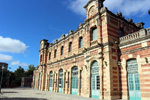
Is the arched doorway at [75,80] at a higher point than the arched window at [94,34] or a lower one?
lower

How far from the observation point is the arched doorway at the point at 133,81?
10983 mm

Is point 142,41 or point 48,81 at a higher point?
point 142,41

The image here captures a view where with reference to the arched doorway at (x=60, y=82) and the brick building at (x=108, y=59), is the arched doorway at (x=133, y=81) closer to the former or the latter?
the brick building at (x=108, y=59)

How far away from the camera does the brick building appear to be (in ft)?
36.4

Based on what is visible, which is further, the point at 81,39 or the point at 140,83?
the point at 81,39

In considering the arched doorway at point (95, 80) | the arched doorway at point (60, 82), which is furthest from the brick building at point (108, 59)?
the arched doorway at point (60, 82)

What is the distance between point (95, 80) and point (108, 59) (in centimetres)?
287

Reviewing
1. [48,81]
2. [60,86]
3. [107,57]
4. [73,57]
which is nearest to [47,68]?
[48,81]

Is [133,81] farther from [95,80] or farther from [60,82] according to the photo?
[60,82]

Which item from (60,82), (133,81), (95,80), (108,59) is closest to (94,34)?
(108,59)

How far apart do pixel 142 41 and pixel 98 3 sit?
6730 millimetres

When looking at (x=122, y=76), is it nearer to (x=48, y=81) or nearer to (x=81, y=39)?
(x=81, y=39)

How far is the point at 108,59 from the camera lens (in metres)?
12.3

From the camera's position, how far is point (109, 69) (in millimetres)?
12070
